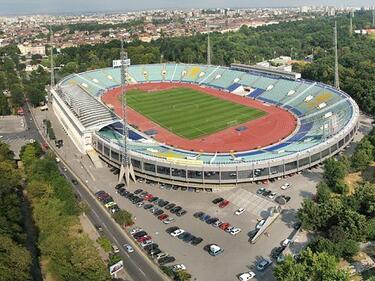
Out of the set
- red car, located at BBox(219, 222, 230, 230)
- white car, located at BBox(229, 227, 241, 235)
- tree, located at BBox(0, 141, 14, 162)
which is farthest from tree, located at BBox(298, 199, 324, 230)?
tree, located at BBox(0, 141, 14, 162)

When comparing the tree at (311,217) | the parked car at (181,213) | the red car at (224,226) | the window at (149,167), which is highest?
the window at (149,167)

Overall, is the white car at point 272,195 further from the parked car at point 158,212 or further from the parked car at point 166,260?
the parked car at point 166,260

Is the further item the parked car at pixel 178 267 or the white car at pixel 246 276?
the parked car at pixel 178 267

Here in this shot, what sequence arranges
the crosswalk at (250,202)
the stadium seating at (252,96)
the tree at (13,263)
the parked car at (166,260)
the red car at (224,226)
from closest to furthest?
the tree at (13,263) → the parked car at (166,260) → the red car at (224,226) → the crosswalk at (250,202) → the stadium seating at (252,96)

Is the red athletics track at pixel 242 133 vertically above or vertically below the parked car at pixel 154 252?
above

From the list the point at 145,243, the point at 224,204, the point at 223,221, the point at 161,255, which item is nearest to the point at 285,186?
the point at 224,204


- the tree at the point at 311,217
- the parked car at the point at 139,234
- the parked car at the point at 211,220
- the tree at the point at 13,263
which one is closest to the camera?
the tree at the point at 13,263

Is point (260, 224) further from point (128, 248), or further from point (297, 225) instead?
point (128, 248)

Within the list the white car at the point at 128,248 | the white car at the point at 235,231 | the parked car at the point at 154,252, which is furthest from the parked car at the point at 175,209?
the white car at the point at 128,248
